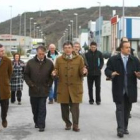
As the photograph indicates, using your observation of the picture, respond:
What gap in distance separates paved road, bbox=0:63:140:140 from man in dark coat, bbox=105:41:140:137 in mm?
498

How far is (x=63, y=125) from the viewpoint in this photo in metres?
10.3

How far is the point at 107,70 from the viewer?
29.9 feet

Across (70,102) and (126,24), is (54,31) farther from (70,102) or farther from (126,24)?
(70,102)

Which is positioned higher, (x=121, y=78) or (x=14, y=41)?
(x=121, y=78)

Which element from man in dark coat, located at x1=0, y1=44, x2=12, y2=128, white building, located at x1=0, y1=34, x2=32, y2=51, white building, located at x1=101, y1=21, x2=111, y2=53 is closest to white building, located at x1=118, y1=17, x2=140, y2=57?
white building, located at x1=101, y1=21, x2=111, y2=53

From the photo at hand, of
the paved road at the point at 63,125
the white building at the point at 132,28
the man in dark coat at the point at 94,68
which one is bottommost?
the paved road at the point at 63,125

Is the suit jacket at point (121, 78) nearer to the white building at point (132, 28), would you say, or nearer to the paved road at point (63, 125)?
the paved road at point (63, 125)

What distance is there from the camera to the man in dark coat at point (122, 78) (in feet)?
29.5

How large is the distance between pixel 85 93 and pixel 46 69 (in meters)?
7.89

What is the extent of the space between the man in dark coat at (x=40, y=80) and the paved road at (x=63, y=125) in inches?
15.8

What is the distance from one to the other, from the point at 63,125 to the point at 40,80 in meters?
1.27

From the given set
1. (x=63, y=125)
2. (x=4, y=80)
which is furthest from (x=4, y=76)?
(x=63, y=125)

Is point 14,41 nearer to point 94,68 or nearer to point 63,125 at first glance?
point 94,68

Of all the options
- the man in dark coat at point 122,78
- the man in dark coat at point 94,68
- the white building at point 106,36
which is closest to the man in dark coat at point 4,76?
the man in dark coat at point 122,78
